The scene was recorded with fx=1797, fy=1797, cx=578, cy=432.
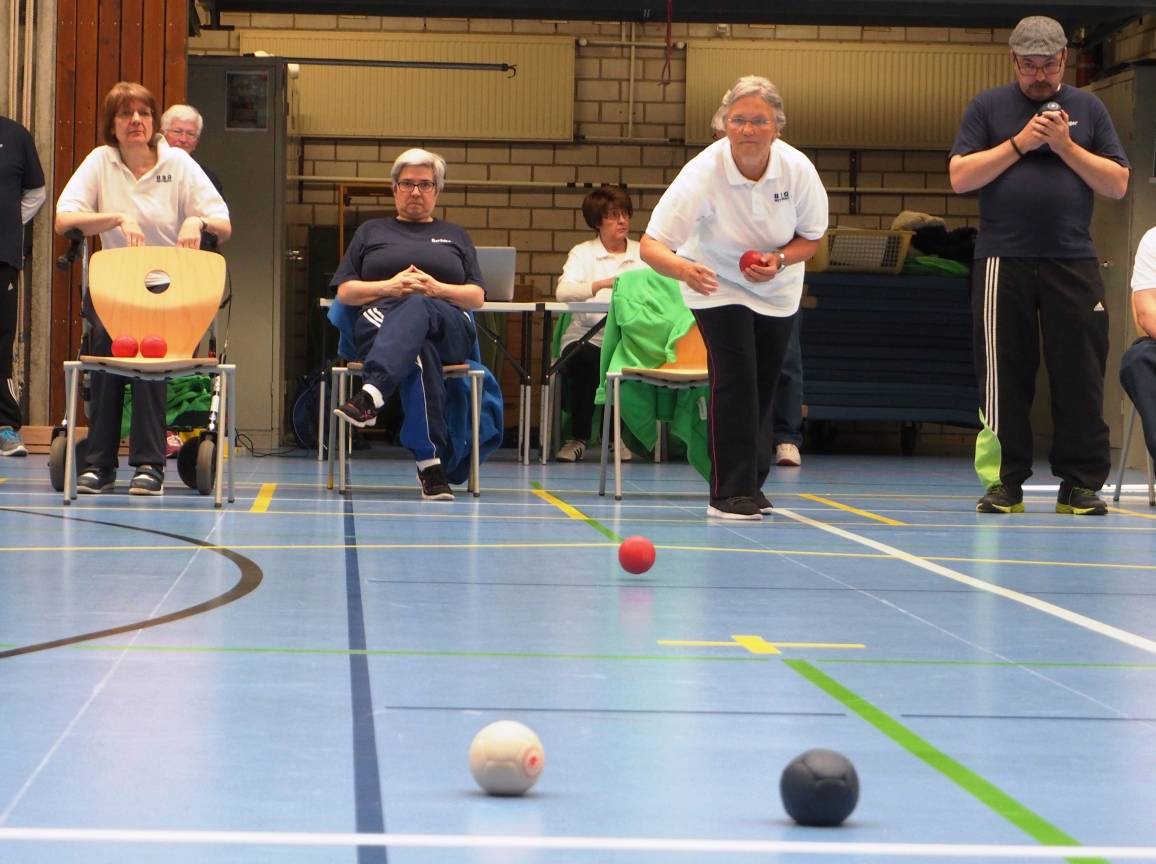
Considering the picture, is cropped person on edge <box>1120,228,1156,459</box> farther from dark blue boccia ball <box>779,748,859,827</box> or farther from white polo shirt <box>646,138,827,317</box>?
dark blue boccia ball <box>779,748,859,827</box>

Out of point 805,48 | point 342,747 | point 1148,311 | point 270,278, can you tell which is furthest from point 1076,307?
point 805,48

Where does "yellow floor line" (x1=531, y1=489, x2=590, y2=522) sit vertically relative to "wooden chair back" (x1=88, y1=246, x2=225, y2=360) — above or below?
below

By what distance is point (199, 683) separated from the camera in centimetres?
250

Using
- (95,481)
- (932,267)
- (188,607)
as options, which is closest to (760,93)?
(95,481)

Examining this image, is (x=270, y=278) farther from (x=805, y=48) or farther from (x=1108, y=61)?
(x=1108, y=61)

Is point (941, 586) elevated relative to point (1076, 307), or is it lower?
lower

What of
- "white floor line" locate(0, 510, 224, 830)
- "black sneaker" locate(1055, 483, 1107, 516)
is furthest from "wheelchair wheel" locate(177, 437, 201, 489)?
"black sneaker" locate(1055, 483, 1107, 516)

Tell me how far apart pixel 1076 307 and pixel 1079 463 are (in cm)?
57

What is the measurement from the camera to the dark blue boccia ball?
1.80 m

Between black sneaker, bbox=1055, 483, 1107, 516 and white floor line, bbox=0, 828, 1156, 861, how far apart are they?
449 centimetres

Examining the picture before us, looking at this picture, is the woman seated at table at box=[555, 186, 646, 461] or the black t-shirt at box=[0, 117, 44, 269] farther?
the woman seated at table at box=[555, 186, 646, 461]

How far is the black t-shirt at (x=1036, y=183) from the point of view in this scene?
19.2 ft

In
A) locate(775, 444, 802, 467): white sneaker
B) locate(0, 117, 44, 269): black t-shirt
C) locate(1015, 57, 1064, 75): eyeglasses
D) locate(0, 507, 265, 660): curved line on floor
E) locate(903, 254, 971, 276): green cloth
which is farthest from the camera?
locate(903, 254, 971, 276): green cloth

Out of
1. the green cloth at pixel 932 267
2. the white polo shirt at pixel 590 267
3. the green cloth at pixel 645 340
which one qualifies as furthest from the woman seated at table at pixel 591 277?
the green cloth at pixel 932 267
